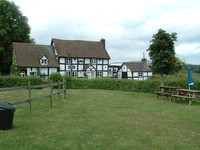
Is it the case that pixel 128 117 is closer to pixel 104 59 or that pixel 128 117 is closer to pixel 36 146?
pixel 36 146

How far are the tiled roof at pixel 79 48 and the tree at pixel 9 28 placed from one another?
5661 millimetres

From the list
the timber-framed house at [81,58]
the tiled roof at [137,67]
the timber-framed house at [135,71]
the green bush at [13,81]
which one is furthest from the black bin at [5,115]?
the tiled roof at [137,67]

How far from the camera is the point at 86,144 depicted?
533cm

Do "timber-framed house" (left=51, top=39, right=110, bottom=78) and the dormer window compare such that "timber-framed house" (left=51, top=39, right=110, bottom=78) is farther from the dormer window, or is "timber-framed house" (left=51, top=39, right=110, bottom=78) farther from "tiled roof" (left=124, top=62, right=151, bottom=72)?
"tiled roof" (left=124, top=62, right=151, bottom=72)

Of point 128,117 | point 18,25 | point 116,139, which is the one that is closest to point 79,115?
point 128,117

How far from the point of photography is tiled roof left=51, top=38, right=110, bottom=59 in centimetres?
3878

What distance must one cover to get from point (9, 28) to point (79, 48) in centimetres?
1252

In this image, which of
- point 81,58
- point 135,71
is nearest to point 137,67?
point 135,71

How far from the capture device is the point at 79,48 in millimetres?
41031

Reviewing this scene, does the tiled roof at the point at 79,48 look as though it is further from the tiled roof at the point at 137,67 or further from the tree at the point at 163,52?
the tree at the point at 163,52

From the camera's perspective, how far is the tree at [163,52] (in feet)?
54.0

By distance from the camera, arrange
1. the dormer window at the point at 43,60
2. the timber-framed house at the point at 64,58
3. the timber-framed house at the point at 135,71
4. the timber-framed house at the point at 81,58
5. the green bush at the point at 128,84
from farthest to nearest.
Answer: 1. the timber-framed house at the point at 135,71
2. the timber-framed house at the point at 81,58
3. the dormer window at the point at 43,60
4. the timber-framed house at the point at 64,58
5. the green bush at the point at 128,84

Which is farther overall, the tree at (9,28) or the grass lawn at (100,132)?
the tree at (9,28)

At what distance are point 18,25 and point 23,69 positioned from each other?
28.9ft
